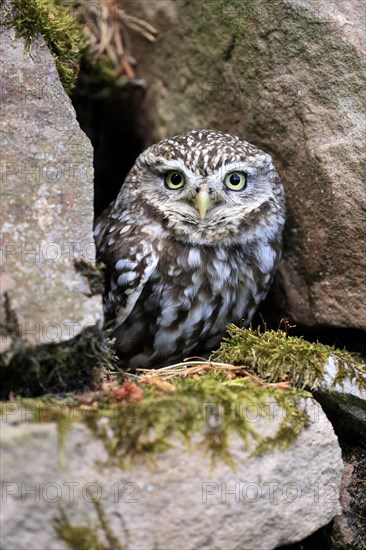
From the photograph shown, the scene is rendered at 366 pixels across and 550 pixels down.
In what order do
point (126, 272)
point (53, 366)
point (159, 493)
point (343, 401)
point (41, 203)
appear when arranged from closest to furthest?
point (159, 493) → point (53, 366) → point (41, 203) → point (343, 401) → point (126, 272)

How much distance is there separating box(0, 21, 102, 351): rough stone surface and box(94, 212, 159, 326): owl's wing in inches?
19.2

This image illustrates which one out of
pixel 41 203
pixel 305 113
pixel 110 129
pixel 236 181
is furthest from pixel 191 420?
pixel 110 129

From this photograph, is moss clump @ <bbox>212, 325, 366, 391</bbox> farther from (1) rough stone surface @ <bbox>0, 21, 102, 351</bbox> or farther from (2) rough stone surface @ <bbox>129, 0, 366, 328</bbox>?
(1) rough stone surface @ <bbox>0, 21, 102, 351</bbox>

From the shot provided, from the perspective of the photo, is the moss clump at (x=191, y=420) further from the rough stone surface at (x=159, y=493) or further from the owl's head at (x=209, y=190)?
the owl's head at (x=209, y=190)

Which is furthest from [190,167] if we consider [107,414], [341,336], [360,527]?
[360,527]

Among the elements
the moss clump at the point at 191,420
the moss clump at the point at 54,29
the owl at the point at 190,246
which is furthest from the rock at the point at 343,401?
the moss clump at the point at 54,29

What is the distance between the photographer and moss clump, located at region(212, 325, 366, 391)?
8.53ft

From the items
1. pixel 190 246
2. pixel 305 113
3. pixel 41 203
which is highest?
pixel 305 113

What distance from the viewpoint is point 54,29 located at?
3115 mm

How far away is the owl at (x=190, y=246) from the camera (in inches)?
120

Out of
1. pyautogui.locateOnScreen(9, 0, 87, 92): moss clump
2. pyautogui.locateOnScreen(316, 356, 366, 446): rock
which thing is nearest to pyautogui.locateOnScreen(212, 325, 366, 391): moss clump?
pyautogui.locateOnScreen(316, 356, 366, 446): rock

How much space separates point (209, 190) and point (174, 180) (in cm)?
24

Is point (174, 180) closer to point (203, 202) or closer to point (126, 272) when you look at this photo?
point (203, 202)

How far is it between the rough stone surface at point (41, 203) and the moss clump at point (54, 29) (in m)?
0.06
